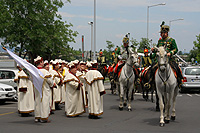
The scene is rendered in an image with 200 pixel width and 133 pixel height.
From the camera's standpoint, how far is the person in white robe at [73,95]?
12406 millimetres

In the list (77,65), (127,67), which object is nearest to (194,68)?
(127,67)

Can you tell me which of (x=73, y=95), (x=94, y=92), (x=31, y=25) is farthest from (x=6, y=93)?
(x=31, y=25)

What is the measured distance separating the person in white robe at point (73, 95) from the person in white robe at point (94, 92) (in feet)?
1.53

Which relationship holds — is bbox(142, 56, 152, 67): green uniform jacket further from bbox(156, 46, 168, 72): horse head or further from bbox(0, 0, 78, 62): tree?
bbox(0, 0, 78, 62): tree

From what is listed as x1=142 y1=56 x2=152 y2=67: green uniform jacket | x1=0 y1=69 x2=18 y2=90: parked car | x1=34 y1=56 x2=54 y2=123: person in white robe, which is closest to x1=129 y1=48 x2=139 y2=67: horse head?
x1=142 y1=56 x2=152 y2=67: green uniform jacket

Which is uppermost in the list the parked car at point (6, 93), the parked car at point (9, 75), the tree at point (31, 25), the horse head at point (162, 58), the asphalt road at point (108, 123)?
the tree at point (31, 25)

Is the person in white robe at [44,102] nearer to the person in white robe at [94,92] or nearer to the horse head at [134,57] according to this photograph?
the person in white robe at [94,92]

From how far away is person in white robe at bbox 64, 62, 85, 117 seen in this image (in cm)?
1241

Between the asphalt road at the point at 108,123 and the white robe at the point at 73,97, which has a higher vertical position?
the white robe at the point at 73,97

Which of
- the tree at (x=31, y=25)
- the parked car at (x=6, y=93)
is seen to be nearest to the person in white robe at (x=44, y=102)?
the parked car at (x=6, y=93)

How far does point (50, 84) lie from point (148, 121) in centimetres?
338

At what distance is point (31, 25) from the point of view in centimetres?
3303

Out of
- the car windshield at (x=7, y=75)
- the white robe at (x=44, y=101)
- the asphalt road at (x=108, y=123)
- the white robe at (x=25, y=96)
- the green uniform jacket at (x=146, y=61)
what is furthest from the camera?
the car windshield at (x=7, y=75)

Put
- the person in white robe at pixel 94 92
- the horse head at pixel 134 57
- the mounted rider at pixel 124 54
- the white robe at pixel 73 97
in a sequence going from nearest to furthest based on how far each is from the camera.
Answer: the person in white robe at pixel 94 92, the white robe at pixel 73 97, the horse head at pixel 134 57, the mounted rider at pixel 124 54
